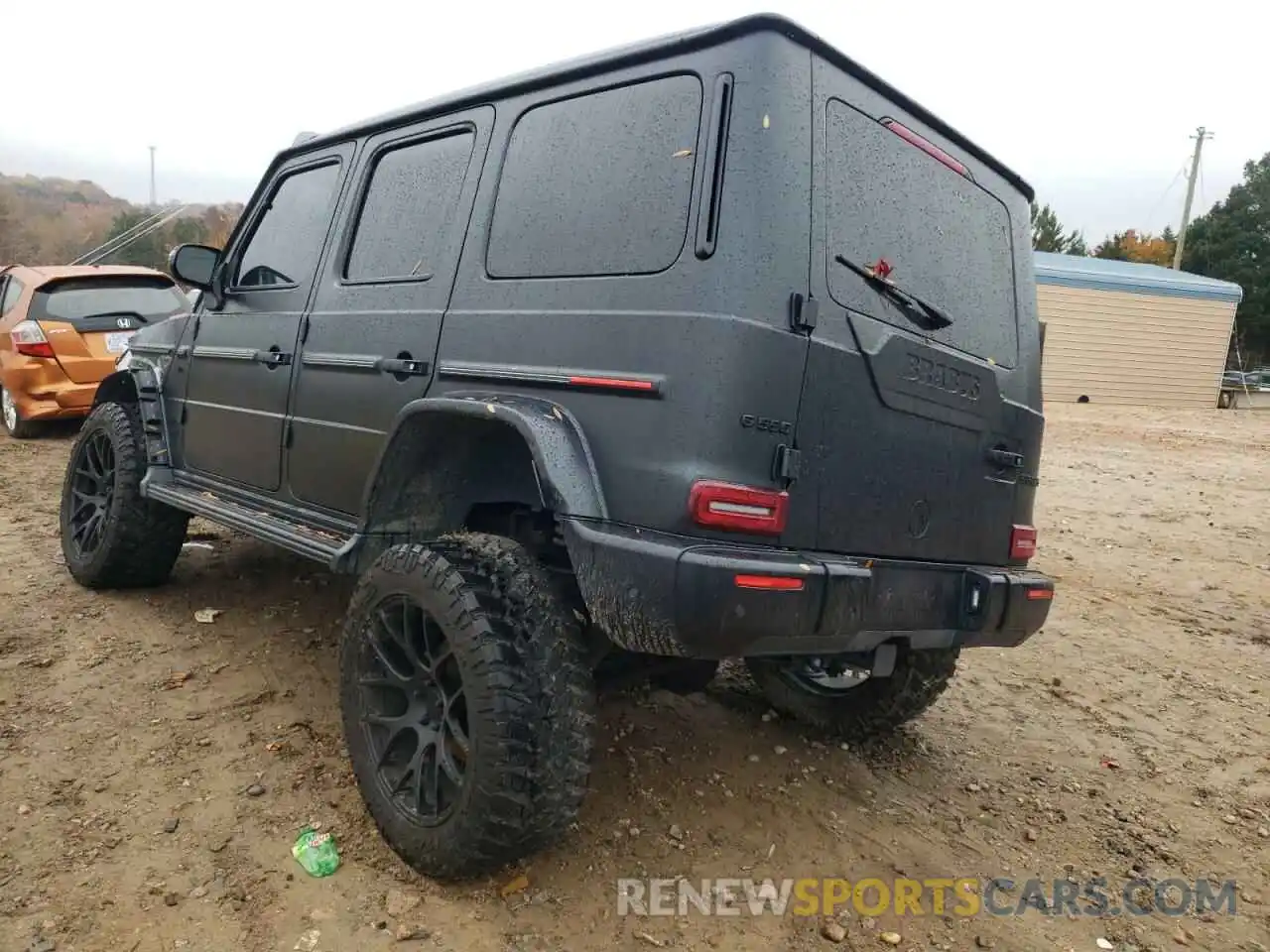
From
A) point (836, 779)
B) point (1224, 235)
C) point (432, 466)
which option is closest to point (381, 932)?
point (432, 466)

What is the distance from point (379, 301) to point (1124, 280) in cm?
2217

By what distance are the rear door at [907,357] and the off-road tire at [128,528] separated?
3.33 m

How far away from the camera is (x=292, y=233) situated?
3715 millimetres

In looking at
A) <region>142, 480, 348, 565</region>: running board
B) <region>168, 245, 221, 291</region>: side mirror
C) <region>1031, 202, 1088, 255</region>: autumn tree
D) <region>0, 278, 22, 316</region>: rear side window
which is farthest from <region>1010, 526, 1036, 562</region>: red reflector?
<region>1031, 202, 1088, 255</region>: autumn tree

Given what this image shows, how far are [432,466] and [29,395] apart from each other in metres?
7.43

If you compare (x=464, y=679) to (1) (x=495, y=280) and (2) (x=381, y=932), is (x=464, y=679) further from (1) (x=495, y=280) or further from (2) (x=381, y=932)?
(1) (x=495, y=280)

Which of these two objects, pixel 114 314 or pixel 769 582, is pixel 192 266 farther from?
pixel 114 314

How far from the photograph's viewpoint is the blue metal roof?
2083 cm

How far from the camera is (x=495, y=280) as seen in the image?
2.67 meters

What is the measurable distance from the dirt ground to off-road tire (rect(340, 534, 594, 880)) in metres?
0.20

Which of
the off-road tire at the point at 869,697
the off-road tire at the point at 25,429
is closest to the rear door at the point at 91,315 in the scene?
the off-road tire at the point at 25,429

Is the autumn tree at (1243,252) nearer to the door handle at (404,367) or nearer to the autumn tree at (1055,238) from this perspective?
the autumn tree at (1055,238)

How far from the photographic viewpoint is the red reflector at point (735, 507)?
2078 mm

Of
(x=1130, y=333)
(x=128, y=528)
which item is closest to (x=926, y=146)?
(x=128, y=528)
